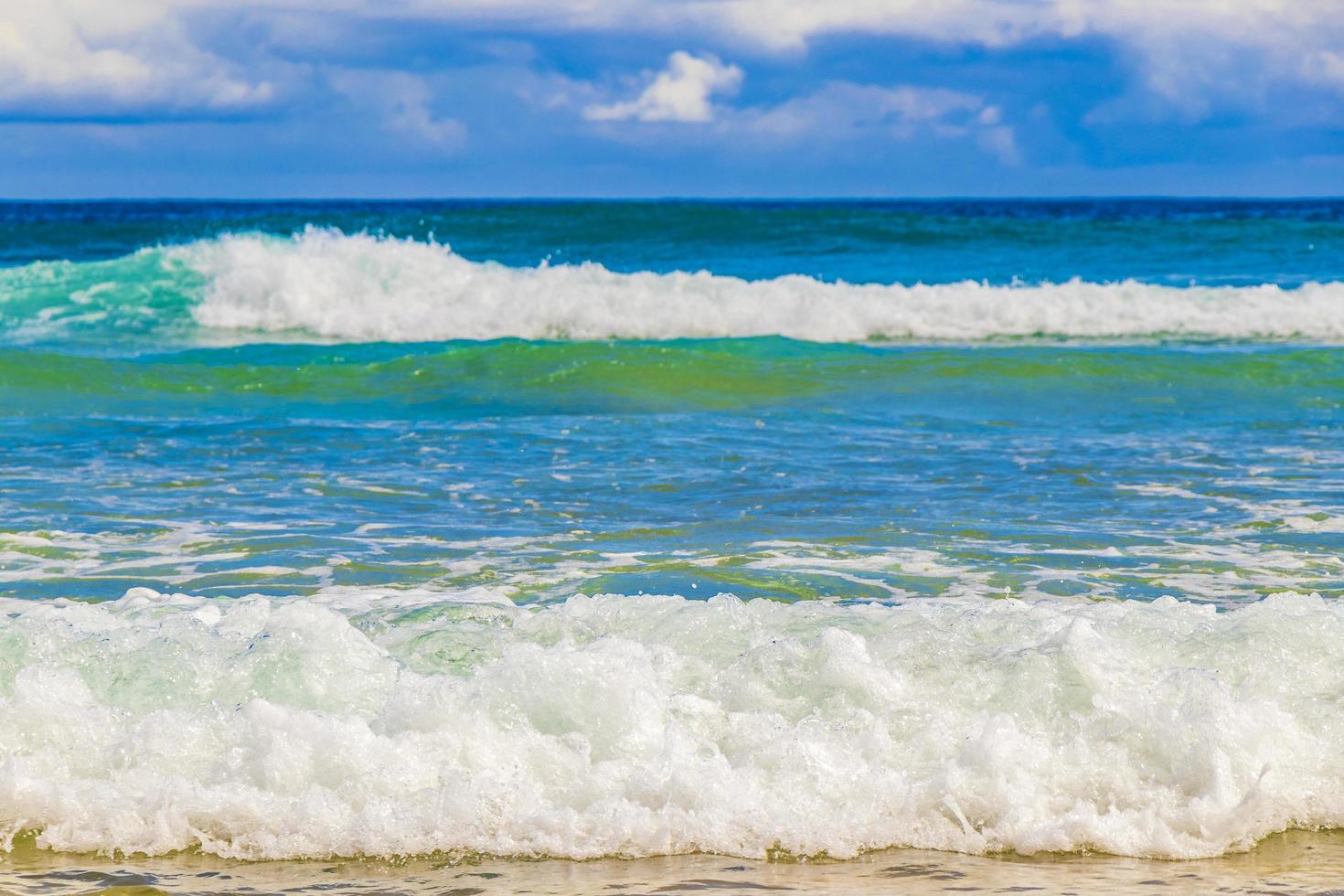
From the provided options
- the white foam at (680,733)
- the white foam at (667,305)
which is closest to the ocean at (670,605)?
the white foam at (680,733)

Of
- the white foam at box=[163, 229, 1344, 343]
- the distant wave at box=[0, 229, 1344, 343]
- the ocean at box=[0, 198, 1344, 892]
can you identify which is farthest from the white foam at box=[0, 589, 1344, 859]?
the distant wave at box=[0, 229, 1344, 343]

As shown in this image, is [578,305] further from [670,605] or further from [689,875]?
[689,875]

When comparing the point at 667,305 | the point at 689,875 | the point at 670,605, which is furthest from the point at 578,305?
A: the point at 689,875

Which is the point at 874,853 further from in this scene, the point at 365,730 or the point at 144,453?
the point at 144,453

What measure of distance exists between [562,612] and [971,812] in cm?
165

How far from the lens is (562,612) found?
478 cm

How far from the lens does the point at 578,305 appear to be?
19.1 m

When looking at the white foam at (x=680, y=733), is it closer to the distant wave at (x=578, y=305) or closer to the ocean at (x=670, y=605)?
the ocean at (x=670, y=605)

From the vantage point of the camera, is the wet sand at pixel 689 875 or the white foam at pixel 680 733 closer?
the wet sand at pixel 689 875

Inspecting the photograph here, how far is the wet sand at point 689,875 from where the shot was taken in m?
3.24

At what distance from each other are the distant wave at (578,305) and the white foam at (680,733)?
1377cm

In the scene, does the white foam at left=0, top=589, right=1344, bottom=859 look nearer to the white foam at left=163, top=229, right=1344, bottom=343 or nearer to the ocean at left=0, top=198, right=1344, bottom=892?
the ocean at left=0, top=198, right=1344, bottom=892

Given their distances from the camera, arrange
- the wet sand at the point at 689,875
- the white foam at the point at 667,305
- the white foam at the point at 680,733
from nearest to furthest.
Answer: the wet sand at the point at 689,875 < the white foam at the point at 680,733 < the white foam at the point at 667,305

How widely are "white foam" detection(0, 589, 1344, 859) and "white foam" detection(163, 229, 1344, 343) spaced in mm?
13556
